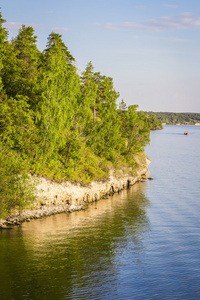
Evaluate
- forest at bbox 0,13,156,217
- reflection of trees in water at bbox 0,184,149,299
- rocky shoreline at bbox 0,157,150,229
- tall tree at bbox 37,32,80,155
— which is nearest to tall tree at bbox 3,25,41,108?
forest at bbox 0,13,156,217

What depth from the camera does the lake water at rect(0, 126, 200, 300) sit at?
2728 cm

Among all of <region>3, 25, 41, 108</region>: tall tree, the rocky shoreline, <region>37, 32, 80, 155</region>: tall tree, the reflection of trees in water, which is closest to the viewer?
the reflection of trees in water

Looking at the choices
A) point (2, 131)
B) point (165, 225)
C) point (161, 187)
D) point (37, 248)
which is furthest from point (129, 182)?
point (37, 248)

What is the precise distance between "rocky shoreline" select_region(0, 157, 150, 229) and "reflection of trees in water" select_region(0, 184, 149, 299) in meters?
1.71

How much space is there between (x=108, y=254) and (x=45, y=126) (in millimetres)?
23437

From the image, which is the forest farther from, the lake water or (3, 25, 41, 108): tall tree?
the lake water

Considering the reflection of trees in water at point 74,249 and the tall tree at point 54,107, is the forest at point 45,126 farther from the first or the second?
the reflection of trees in water at point 74,249

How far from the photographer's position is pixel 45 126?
1953 inches

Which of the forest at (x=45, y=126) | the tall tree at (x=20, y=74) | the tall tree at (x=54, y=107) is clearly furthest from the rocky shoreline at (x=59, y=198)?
the tall tree at (x=20, y=74)

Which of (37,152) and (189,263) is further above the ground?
(37,152)

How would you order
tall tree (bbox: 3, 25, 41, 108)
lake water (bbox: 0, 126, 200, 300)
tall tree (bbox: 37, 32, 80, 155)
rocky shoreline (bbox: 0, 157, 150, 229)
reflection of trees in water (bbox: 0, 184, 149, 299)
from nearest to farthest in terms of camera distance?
lake water (bbox: 0, 126, 200, 300), reflection of trees in water (bbox: 0, 184, 149, 299), rocky shoreline (bbox: 0, 157, 150, 229), tall tree (bbox: 37, 32, 80, 155), tall tree (bbox: 3, 25, 41, 108)

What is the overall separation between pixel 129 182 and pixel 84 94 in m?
24.5

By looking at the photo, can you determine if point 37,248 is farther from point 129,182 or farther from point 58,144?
point 129,182

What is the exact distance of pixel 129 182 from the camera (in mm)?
74000
